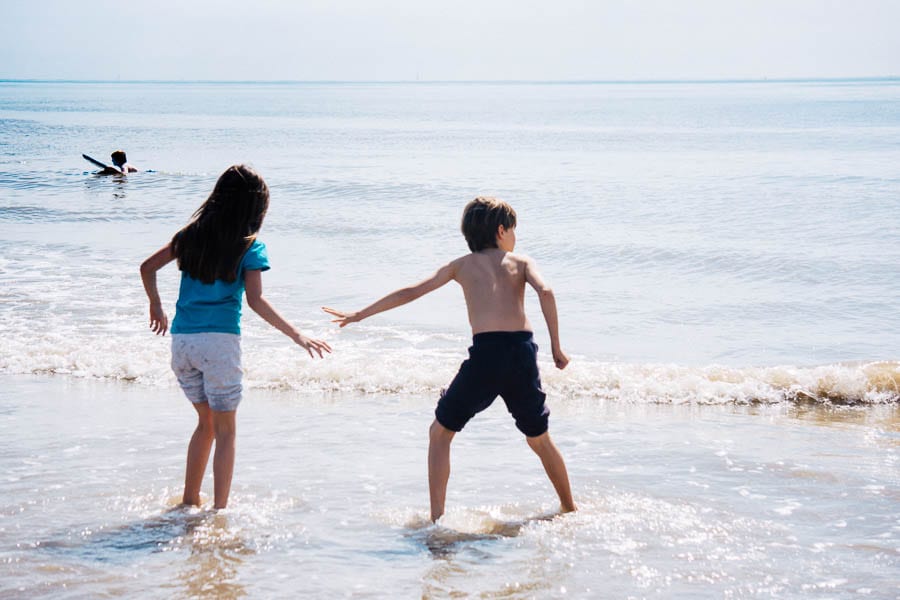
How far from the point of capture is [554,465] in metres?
4.82

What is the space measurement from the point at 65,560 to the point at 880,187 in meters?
22.9

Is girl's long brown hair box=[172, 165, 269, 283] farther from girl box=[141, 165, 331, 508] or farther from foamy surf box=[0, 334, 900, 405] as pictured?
foamy surf box=[0, 334, 900, 405]

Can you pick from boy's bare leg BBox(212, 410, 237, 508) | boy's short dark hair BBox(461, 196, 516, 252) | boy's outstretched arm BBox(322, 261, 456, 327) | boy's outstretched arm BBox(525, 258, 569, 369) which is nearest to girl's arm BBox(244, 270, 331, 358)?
boy's outstretched arm BBox(322, 261, 456, 327)

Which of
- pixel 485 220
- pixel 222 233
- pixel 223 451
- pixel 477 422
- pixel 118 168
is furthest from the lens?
pixel 118 168

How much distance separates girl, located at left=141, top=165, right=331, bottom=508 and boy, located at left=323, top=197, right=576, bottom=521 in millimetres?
553

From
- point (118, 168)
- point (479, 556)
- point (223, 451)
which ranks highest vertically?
point (118, 168)

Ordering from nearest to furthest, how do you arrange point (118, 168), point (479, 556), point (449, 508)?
point (479, 556), point (449, 508), point (118, 168)

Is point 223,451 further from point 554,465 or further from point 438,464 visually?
point 554,465

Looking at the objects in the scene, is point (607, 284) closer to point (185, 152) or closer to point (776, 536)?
point (776, 536)

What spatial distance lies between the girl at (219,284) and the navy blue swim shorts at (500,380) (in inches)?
27.8

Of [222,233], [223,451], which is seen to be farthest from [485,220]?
[223,451]

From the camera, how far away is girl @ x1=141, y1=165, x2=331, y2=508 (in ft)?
14.7

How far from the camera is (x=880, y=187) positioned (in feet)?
76.2

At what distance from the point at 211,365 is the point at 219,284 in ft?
1.29
